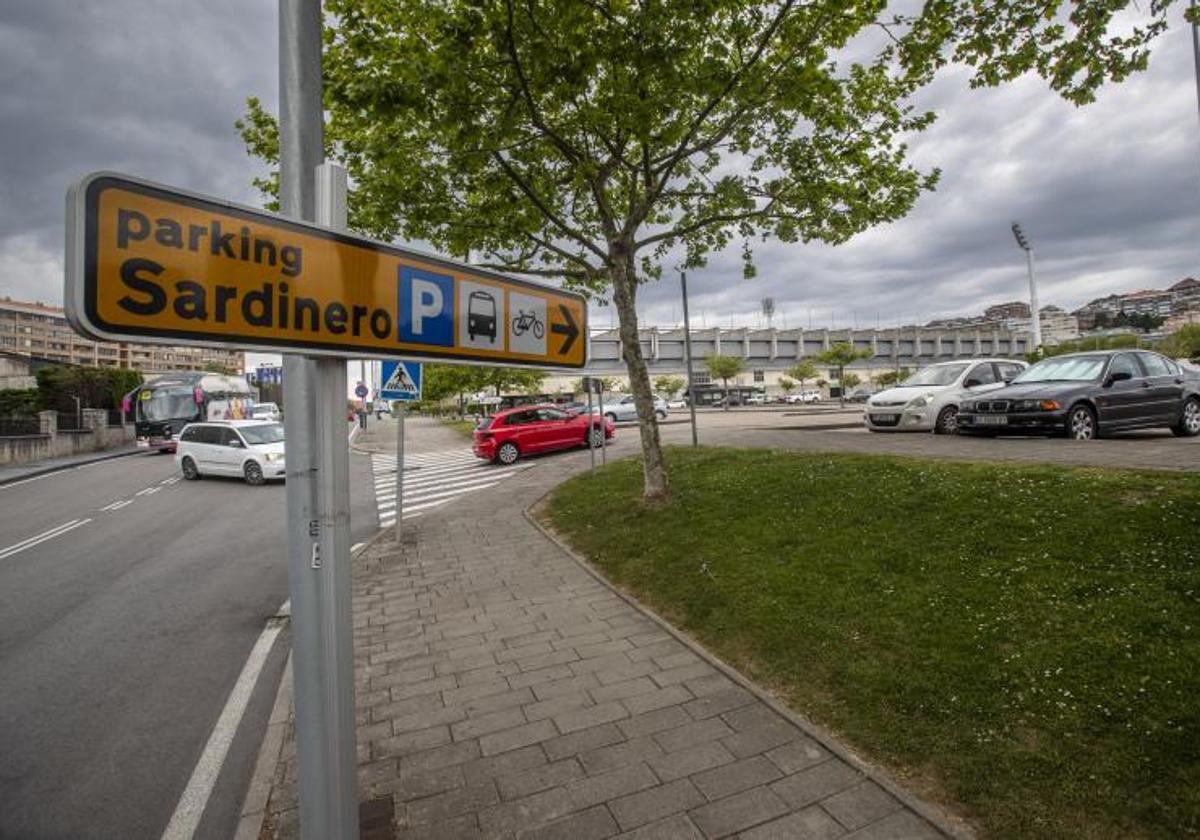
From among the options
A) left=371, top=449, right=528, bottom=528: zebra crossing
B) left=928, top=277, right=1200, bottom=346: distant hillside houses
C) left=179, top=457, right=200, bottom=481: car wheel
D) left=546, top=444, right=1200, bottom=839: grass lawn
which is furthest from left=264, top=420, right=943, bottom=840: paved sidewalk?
left=928, top=277, right=1200, bottom=346: distant hillside houses

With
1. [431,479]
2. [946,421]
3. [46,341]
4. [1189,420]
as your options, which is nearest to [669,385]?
[431,479]

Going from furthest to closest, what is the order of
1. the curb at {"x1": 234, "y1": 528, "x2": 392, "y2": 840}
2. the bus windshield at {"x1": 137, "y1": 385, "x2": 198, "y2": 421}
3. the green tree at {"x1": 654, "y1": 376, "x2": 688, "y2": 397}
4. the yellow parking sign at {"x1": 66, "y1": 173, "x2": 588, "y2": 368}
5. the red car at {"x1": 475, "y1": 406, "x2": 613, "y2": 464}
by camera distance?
the green tree at {"x1": 654, "y1": 376, "x2": 688, "y2": 397}
the bus windshield at {"x1": 137, "y1": 385, "x2": 198, "y2": 421}
the red car at {"x1": 475, "y1": 406, "x2": 613, "y2": 464}
the curb at {"x1": 234, "y1": 528, "x2": 392, "y2": 840}
the yellow parking sign at {"x1": 66, "y1": 173, "x2": 588, "y2": 368}

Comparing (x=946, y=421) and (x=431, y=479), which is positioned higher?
(x=946, y=421)

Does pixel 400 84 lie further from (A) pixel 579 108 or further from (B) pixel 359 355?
(B) pixel 359 355

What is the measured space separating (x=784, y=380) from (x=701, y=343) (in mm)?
12587

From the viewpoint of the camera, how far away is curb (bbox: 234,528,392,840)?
285 centimetres

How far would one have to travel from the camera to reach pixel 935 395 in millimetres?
12039

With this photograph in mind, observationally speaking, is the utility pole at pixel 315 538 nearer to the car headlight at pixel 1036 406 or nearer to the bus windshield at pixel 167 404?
the car headlight at pixel 1036 406

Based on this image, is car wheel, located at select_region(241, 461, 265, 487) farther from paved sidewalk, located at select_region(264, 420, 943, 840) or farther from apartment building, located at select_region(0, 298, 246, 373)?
apartment building, located at select_region(0, 298, 246, 373)

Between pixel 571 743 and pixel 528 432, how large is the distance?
15407 millimetres

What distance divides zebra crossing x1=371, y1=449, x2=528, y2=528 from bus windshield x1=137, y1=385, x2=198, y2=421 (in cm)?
1092

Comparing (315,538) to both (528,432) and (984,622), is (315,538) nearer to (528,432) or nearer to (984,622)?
(984,622)

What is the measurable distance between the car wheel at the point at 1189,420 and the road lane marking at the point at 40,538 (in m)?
19.1

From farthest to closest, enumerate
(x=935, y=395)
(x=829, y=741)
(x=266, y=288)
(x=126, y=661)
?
(x=935, y=395)
(x=126, y=661)
(x=829, y=741)
(x=266, y=288)
